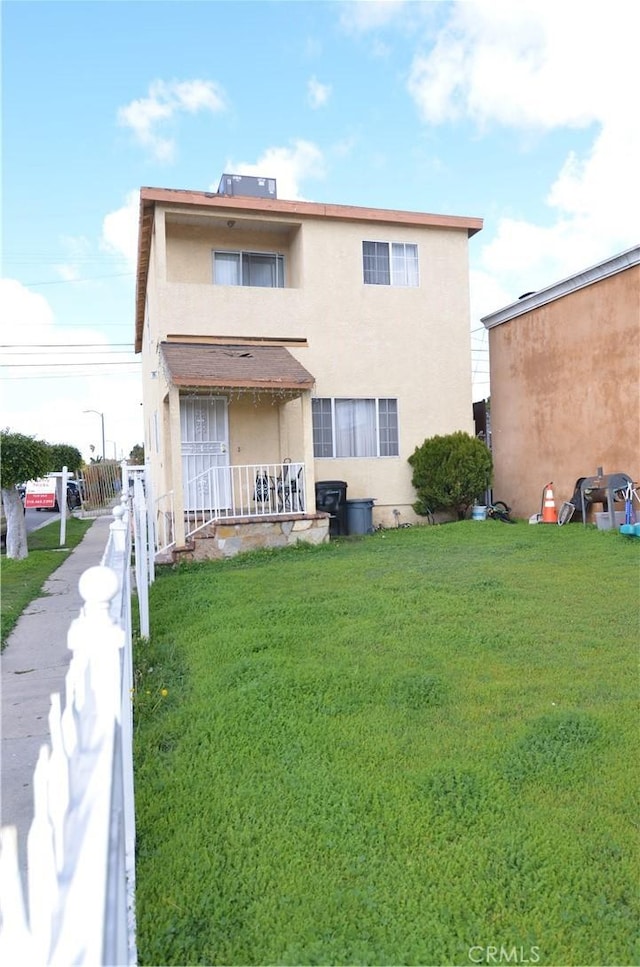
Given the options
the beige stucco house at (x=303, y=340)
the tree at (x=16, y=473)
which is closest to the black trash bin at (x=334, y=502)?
the beige stucco house at (x=303, y=340)

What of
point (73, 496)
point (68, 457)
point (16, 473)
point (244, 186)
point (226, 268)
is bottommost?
point (73, 496)

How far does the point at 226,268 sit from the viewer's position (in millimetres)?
13820

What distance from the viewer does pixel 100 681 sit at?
4.24 feet

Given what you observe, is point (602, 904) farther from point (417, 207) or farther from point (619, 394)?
point (417, 207)

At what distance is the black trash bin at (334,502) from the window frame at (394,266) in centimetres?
428

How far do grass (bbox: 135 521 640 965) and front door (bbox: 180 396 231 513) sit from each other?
266 inches

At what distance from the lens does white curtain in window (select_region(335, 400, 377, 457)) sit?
13805mm

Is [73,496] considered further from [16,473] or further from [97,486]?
[16,473]

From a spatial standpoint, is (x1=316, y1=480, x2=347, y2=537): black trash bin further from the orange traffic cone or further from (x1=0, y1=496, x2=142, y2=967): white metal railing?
(x1=0, y1=496, x2=142, y2=967): white metal railing

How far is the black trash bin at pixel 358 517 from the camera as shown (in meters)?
13.0

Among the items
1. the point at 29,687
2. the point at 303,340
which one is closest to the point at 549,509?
the point at 303,340

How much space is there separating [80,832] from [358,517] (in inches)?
476

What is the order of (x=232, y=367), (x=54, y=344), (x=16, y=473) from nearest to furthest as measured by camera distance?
(x=232, y=367) → (x=16, y=473) → (x=54, y=344)

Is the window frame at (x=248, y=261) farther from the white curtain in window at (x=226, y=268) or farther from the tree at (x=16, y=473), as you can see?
the tree at (x=16, y=473)
